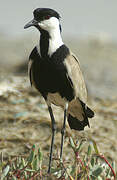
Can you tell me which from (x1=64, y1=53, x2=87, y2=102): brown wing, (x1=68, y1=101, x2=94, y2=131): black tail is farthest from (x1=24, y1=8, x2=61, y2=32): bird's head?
(x1=68, y1=101, x2=94, y2=131): black tail

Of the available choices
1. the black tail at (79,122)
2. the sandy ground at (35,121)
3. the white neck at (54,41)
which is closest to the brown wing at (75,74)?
the white neck at (54,41)

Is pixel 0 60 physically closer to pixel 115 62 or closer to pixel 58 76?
pixel 115 62

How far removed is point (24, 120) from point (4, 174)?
209cm

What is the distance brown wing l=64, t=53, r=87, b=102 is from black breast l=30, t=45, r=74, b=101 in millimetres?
36

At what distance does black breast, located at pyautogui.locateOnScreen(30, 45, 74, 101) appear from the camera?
3.39 metres

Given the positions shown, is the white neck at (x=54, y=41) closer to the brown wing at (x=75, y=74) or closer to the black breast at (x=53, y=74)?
the black breast at (x=53, y=74)

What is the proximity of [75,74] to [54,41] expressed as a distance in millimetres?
346

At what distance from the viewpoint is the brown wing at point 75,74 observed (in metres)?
3.45

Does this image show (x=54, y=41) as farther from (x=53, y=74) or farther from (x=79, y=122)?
(x=79, y=122)

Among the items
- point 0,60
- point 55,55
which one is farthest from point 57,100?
point 0,60

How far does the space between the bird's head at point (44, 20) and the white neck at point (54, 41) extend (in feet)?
0.12

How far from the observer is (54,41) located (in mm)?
3426

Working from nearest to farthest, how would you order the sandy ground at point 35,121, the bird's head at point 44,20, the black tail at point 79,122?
the bird's head at point 44,20 < the black tail at point 79,122 < the sandy ground at point 35,121

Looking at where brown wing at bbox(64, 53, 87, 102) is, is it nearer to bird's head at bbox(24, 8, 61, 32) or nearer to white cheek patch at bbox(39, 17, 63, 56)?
white cheek patch at bbox(39, 17, 63, 56)
